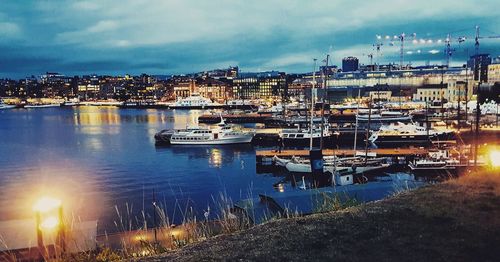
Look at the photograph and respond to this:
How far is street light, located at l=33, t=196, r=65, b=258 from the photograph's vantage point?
16.1ft

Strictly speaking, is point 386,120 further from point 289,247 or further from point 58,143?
point 289,247

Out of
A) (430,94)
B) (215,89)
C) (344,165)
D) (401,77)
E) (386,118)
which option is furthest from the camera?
(215,89)

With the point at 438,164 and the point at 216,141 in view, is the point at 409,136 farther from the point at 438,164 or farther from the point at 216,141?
the point at 216,141

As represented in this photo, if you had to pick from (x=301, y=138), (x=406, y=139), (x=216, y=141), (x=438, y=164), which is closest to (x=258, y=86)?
(x=216, y=141)

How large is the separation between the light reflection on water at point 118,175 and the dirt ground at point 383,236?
8.11m

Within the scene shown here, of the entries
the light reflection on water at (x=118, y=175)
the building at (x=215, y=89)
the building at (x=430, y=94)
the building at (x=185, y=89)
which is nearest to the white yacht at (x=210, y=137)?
the light reflection on water at (x=118, y=175)

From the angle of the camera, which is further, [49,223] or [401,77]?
[401,77]

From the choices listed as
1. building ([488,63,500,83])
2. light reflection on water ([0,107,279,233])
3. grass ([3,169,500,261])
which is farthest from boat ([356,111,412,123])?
building ([488,63,500,83])

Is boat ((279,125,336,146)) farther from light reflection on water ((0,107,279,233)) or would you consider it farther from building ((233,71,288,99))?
building ((233,71,288,99))

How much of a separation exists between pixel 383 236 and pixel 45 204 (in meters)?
3.89

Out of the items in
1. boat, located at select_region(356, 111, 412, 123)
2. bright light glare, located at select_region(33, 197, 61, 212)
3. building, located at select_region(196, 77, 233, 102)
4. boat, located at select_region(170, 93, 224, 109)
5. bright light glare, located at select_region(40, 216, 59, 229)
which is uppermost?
building, located at select_region(196, 77, 233, 102)

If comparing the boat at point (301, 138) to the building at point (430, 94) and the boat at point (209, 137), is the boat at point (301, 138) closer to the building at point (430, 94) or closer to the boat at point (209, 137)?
the boat at point (209, 137)

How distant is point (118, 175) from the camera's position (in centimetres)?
2566

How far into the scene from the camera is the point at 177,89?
171 meters
